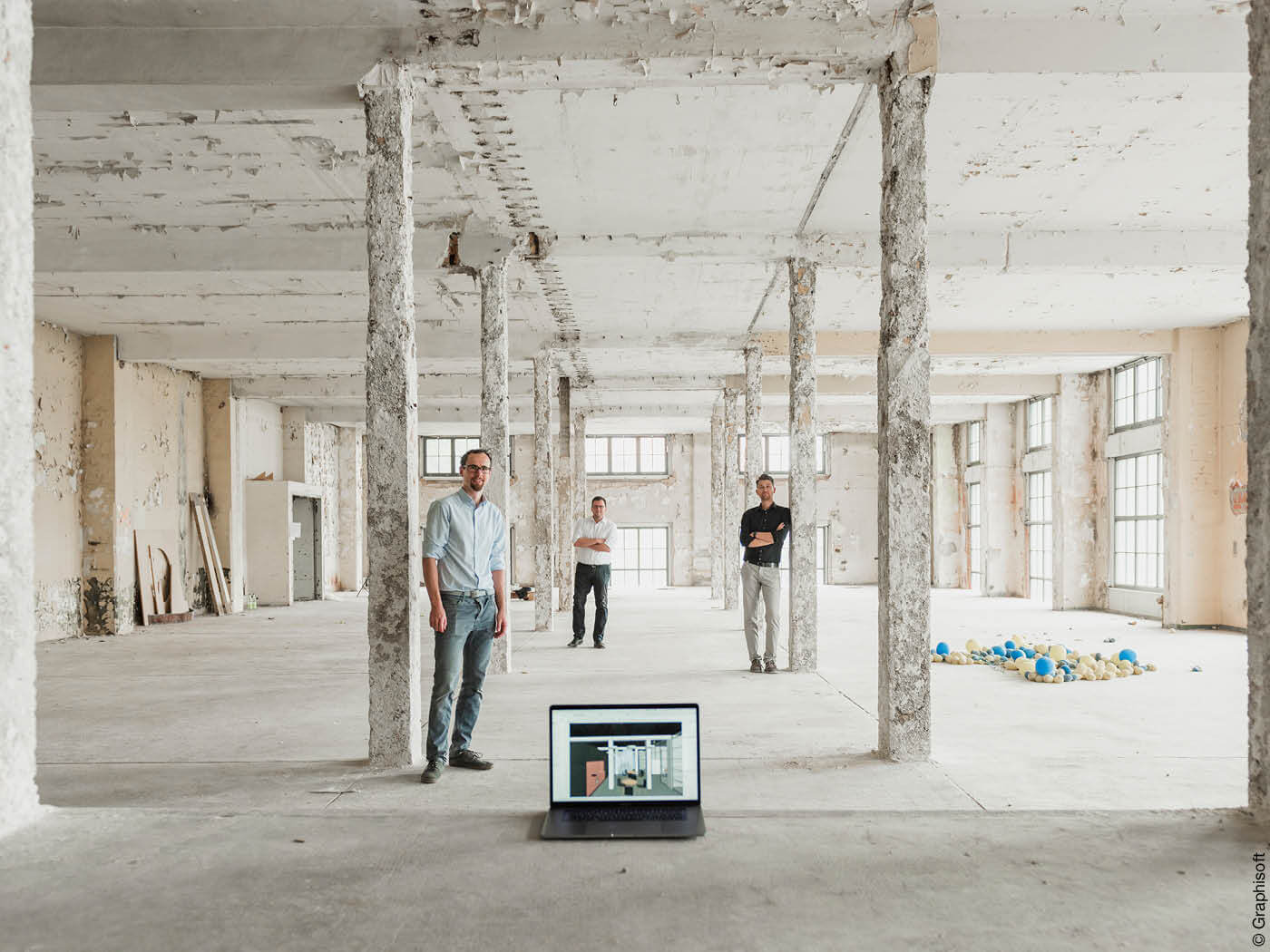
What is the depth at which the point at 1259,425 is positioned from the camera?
11.7 ft

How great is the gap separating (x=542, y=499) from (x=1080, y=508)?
1002 cm

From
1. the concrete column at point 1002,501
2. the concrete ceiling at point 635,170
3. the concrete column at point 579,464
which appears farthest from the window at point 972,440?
the concrete column at point 579,464

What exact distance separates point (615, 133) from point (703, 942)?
5.51m

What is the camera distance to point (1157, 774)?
17.6 feet

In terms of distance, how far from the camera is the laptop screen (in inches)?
145

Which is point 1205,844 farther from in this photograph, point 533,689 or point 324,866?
point 533,689

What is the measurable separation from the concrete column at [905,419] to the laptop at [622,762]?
2045 millimetres

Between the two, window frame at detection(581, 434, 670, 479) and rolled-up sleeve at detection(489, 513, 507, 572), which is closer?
rolled-up sleeve at detection(489, 513, 507, 572)

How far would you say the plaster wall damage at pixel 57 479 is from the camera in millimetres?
12484

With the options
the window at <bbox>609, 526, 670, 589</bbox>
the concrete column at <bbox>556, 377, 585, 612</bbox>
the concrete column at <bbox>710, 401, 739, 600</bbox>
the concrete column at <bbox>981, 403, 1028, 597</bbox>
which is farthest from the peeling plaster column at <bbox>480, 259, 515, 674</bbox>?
the window at <bbox>609, 526, 670, 589</bbox>

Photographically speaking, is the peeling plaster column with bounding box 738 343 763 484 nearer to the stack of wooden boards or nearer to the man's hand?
the man's hand

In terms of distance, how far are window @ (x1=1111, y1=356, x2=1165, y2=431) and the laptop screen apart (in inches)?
512

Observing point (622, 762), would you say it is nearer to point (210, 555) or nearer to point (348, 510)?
point (210, 555)

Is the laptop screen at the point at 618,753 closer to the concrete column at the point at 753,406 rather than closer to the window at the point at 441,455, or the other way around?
the concrete column at the point at 753,406
